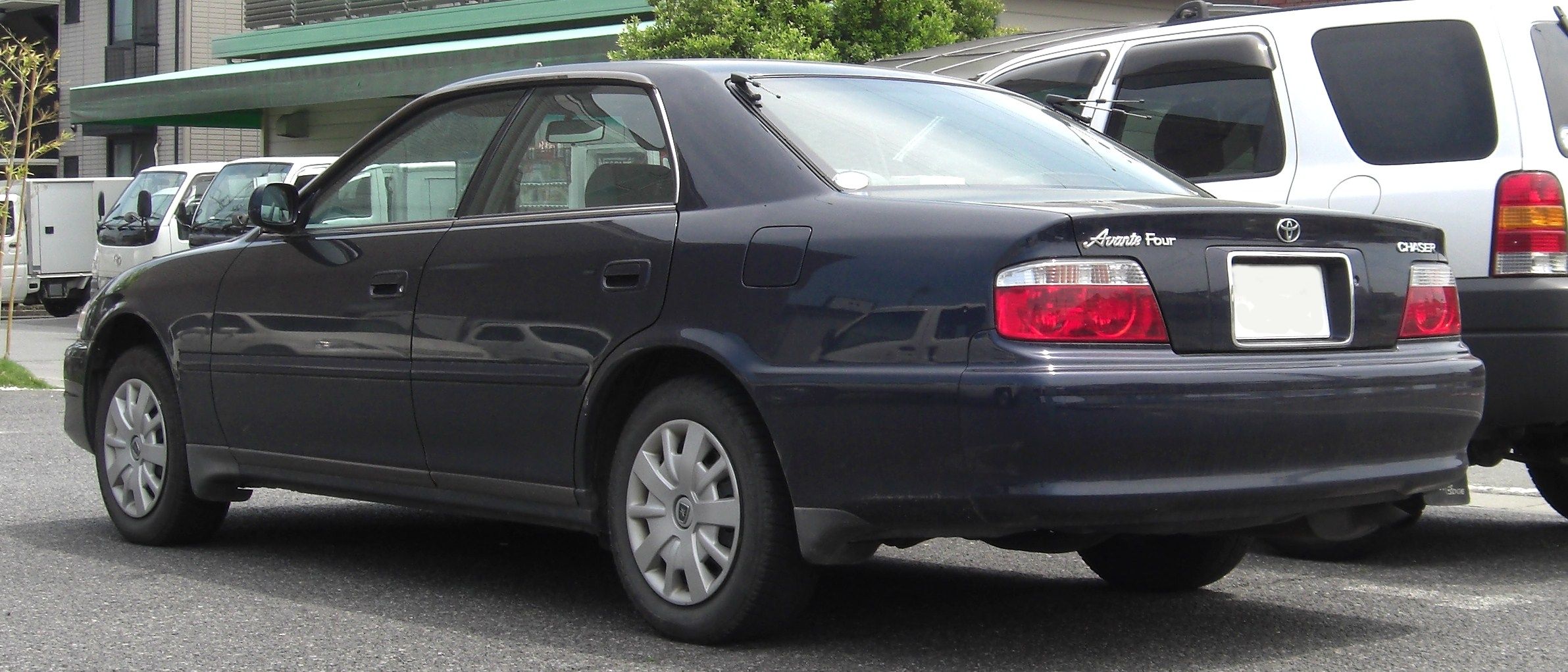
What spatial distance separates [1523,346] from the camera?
5.52 meters

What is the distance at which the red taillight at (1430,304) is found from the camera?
180 inches

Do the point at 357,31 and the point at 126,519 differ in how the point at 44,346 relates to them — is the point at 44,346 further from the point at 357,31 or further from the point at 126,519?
the point at 126,519

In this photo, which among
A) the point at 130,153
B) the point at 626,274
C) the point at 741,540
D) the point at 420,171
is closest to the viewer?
the point at 741,540

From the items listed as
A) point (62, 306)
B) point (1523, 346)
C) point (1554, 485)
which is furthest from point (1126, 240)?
point (62, 306)

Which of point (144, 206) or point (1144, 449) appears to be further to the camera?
point (144, 206)

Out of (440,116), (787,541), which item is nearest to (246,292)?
(440,116)

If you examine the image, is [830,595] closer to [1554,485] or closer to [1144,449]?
[1144,449]

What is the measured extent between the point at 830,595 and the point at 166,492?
2286mm

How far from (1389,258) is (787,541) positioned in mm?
1611

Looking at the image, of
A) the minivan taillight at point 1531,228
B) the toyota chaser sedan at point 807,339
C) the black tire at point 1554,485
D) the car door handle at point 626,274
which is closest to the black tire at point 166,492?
the toyota chaser sedan at point 807,339

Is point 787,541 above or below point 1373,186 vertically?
below

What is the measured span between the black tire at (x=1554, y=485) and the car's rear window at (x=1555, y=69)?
151cm

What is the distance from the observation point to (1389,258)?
452 cm

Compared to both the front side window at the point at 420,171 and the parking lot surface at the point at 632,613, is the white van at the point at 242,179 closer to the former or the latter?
the parking lot surface at the point at 632,613
